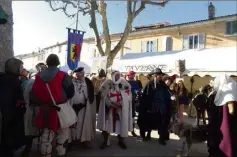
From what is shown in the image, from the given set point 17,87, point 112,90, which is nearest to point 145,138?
point 112,90

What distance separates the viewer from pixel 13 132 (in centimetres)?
421

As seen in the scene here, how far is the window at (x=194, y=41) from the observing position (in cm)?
2122

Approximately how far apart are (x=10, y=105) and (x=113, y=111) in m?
2.31

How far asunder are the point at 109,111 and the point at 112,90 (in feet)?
1.54

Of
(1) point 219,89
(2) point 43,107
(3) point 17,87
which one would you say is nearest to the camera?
(2) point 43,107

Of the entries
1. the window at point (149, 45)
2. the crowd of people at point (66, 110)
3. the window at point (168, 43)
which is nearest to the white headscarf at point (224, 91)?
the crowd of people at point (66, 110)

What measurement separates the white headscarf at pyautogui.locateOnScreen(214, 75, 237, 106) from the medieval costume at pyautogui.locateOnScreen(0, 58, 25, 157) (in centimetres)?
330

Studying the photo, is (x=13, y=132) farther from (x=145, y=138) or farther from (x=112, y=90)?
(x=145, y=138)

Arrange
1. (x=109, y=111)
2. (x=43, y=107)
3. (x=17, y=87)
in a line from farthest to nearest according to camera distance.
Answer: (x=109, y=111), (x=17, y=87), (x=43, y=107)

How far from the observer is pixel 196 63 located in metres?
14.2

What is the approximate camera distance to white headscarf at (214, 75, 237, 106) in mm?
4211

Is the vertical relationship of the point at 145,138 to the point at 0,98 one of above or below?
below

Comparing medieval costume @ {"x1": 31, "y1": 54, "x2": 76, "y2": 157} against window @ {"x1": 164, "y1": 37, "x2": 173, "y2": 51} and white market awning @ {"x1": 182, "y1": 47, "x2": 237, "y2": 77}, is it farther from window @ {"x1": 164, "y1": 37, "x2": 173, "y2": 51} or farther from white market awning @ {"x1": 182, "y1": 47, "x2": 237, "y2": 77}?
window @ {"x1": 164, "y1": 37, "x2": 173, "y2": 51}

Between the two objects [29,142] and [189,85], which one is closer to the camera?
[29,142]
